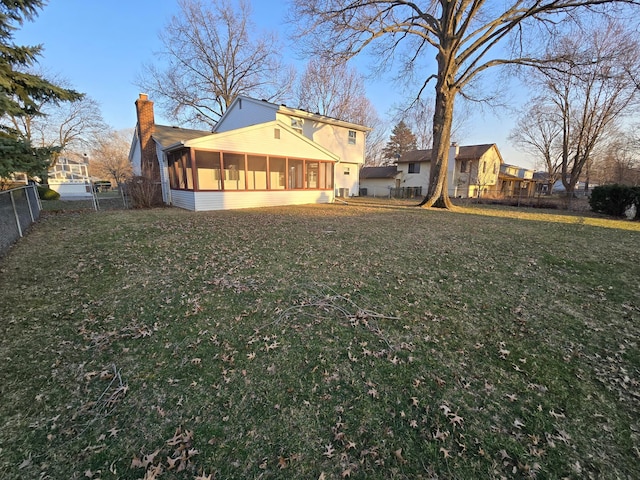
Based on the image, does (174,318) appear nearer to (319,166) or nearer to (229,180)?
(319,166)

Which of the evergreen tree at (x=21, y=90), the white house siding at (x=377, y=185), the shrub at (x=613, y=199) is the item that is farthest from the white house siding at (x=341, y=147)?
the shrub at (x=613, y=199)

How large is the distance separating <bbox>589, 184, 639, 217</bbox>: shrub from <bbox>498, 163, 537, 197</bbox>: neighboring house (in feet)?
60.1

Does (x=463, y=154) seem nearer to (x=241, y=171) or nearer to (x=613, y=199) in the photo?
(x=613, y=199)

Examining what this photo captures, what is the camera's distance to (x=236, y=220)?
33.4 ft

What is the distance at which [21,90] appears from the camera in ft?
24.5

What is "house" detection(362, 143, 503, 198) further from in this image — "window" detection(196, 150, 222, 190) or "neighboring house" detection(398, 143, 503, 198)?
"window" detection(196, 150, 222, 190)

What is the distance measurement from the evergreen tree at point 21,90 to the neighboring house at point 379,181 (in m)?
25.3

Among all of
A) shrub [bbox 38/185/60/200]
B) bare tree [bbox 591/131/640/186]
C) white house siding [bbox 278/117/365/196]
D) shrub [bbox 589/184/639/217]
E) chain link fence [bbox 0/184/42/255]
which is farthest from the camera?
bare tree [bbox 591/131/640/186]

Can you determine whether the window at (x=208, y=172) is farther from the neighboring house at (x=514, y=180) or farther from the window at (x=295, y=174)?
the neighboring house at (x=514, y=180)

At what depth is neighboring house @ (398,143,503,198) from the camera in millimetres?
29266

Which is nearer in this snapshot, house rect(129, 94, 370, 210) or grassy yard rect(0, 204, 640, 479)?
grassy yard rect(0, 204, 640, 479)

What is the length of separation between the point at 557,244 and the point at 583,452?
7.22 meters

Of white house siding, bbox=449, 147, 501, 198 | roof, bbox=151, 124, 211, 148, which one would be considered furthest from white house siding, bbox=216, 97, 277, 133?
white house siding, bbox=449, 147, 501, 198

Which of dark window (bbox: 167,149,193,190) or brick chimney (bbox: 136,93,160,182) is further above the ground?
brick chimney (bbox: 136,93,160,182)
